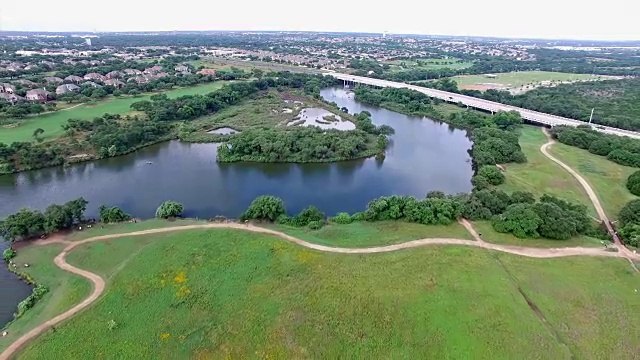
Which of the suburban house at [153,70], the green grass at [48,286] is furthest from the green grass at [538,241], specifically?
the suburban house at [153,70]

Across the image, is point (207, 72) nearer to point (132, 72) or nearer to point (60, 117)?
point (132, 72)

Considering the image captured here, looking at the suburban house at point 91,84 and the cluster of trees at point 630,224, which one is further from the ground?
the suburban house at point 91,84

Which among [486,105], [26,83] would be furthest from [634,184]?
[26,83]

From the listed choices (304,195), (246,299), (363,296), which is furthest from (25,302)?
(304,195)

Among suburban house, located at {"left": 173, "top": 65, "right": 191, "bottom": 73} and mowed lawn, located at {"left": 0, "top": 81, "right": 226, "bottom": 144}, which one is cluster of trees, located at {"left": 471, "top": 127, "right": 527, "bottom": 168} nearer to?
mowed lawn, located at {"left": 0, "top": 81, "right": 226, "bottom": 144}

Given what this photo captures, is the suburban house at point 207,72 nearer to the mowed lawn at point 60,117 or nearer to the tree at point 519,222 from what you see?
the mowed lawn at point 60,117

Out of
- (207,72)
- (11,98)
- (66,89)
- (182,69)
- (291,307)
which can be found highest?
(182,69)

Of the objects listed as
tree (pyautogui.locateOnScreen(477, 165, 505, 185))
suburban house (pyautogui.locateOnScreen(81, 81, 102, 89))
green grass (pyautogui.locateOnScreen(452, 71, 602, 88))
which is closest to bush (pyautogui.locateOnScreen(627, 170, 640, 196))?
tree (pyautogui.locateOnScreen(477, 165, 505, 185))

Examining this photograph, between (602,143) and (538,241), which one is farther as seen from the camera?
(602,143)
